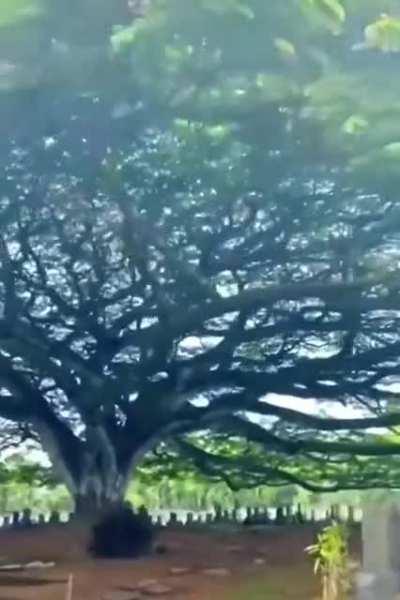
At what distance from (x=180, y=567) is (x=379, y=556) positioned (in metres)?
0.33

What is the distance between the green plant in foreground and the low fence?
0.09ft

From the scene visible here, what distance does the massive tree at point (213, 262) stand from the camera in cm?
205

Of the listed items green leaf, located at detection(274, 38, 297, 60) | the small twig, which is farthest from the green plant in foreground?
green leaf, located at detection(274, 38, 297, 60)

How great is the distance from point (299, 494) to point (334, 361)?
24cm

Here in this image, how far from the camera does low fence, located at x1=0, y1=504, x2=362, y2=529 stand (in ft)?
6.77

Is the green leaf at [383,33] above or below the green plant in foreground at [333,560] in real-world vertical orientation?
above

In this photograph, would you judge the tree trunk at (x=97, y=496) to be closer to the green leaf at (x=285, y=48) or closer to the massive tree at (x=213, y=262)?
the massive tree at (x=213, y=262)

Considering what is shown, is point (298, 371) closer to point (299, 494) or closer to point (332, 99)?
point (299, 494)

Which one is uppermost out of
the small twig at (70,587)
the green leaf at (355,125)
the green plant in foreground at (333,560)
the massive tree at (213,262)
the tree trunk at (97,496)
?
the green leaf at (355,125)

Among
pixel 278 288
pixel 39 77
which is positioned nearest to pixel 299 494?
pixel 278 288

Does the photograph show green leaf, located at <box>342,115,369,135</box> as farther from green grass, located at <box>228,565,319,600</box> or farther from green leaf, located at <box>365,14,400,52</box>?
green grass, located at <box>228,565,319,600</box>

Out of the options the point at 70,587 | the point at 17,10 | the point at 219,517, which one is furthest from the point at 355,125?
the point at 70,587

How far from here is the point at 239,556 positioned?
2.05m

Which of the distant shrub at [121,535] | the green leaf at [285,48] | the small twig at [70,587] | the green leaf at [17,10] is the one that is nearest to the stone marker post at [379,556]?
the distant shrub at [121,535]
